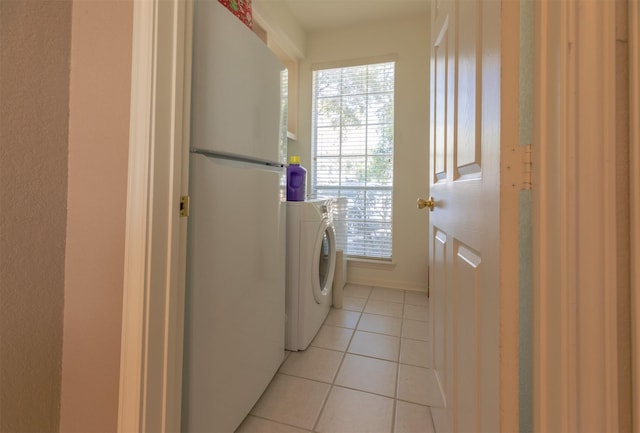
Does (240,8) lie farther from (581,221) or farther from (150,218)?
(581,221)

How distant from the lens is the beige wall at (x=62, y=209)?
677mm

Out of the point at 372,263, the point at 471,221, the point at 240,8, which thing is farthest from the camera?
the point at 372,263

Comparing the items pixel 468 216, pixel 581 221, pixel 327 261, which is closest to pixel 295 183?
pixel 327 261

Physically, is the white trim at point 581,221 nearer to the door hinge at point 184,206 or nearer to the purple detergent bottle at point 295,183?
the door hinge at point 184,206

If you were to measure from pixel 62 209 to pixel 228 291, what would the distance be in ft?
1.79

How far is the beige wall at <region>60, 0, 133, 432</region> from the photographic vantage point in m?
0.71

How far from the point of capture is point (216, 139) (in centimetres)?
93

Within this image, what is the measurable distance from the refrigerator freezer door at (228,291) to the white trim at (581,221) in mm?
869

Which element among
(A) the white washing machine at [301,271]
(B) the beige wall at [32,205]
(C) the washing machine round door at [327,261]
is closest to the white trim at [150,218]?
(B) the beige wall at [32,205]

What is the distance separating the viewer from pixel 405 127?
2789 mm

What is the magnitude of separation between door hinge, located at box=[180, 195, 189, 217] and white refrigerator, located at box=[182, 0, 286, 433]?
0.23 feet

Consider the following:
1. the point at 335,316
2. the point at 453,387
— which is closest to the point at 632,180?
the point at 453,387

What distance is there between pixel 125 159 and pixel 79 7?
477 mm

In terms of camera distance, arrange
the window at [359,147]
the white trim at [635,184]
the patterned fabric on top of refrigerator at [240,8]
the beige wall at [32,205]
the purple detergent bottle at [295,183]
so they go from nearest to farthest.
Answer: the white trim at [635,184] < the beige wall at [32,205] < the patterned fabric on top of refrigerator at [240,8] < the purple detergent bottle at [295,183] < the window at [359,147]
